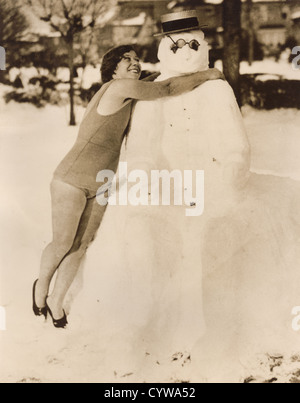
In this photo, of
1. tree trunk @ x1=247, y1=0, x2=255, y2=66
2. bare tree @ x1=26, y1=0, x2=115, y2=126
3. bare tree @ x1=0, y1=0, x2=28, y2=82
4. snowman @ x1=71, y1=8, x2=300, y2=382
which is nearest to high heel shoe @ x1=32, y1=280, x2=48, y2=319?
snowman @ x1=71, y1=8, x2=300, y2=382

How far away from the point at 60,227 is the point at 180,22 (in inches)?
43.2

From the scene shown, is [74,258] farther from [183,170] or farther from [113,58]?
[113,58]

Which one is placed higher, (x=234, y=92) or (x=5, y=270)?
(x=234, y=92)

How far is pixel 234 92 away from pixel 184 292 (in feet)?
3.16

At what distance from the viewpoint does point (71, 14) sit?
8.52 feet

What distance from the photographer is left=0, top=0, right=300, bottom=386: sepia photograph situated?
2568 mm

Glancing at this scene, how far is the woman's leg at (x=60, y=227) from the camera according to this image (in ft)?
8.43

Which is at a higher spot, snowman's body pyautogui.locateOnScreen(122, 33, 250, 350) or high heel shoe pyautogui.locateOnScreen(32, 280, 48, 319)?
snowman's body pyautogui.locateOnScreen(122, 33, 250, 350)

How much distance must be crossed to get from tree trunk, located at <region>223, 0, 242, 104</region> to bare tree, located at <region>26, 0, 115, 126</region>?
1.79ft

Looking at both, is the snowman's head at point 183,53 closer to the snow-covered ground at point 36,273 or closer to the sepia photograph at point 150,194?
the sepia photograph at point 150,194

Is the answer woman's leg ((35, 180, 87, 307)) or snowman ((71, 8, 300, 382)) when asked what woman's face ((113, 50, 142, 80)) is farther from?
woman's leg ((35, 180, 87, 307))
